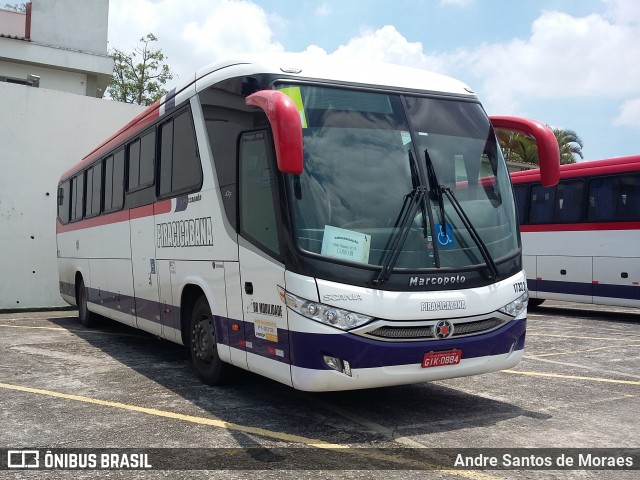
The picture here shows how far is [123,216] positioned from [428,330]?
246 inches

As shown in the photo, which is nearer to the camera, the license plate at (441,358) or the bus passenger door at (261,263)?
the license plate at (441,358)

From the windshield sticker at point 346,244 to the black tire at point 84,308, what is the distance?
9187 millimetres

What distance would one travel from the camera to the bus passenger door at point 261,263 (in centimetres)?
598

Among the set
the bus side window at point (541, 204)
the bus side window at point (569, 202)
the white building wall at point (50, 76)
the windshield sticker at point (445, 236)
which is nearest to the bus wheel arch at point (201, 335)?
the windshield sticker at point (445, 236)

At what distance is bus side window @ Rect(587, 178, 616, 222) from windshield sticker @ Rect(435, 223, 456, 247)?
1000cm

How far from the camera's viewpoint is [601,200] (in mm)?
15023

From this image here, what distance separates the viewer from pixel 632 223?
47.3ft

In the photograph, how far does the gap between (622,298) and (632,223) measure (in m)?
1.58

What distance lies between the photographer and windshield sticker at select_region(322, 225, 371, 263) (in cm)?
575

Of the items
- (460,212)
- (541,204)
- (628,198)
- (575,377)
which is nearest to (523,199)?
(541,204)

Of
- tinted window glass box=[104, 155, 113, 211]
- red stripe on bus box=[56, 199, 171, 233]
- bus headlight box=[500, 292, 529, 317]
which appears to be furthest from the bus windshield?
tinted window glass box=[104, 155, 113, 211]

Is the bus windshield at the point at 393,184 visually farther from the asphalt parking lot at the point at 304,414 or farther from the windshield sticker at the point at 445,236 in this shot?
the asphalt parking lot at the point at 304,414

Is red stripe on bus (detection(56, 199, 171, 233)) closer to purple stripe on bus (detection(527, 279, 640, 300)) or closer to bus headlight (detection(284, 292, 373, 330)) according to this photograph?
bus headlight (detection(284, 292, 373, 330))

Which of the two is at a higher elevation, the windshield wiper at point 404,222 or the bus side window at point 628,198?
the bus side window at point 628,198
